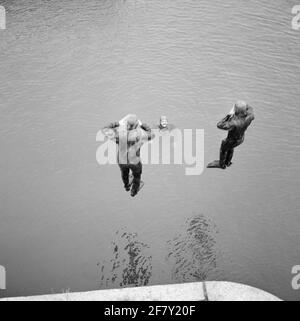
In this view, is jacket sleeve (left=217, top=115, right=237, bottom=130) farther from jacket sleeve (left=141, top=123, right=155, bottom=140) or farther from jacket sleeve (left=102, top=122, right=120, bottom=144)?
jacket sleeve (left=102, top=122, right=120, bottom=144)

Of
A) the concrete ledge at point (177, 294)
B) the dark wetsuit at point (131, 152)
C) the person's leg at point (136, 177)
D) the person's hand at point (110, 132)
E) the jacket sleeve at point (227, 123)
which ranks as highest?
the jacket sleeve at point (227, 123)

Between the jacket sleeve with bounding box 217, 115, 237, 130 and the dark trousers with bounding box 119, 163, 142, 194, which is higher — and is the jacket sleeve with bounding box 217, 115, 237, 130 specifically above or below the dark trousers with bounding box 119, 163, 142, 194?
above

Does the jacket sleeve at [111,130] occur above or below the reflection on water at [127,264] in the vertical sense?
above

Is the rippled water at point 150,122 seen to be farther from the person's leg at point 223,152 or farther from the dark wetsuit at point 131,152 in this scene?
the dark wetsuit at point 131,152

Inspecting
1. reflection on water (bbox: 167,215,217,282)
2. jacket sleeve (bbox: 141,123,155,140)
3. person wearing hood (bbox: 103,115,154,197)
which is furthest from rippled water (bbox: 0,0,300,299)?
jacket sleeve (bbox: 141,123,155,140)

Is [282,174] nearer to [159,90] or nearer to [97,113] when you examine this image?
[159,90]

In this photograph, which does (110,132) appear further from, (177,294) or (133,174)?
(177,294)

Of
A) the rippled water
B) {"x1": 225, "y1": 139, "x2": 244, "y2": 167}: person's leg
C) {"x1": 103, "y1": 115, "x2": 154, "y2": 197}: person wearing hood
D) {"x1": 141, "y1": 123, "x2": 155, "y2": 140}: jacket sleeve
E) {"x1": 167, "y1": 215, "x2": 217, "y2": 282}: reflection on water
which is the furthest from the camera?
{"x1": 225, "y1": 139, "x2": 244, "y2": 167}: person's leg

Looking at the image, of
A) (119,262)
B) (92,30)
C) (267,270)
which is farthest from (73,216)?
(92,30)

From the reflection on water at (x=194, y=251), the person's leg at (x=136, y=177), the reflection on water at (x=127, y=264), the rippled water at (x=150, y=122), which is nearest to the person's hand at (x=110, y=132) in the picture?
the person's leg at (x=136, y=177)
